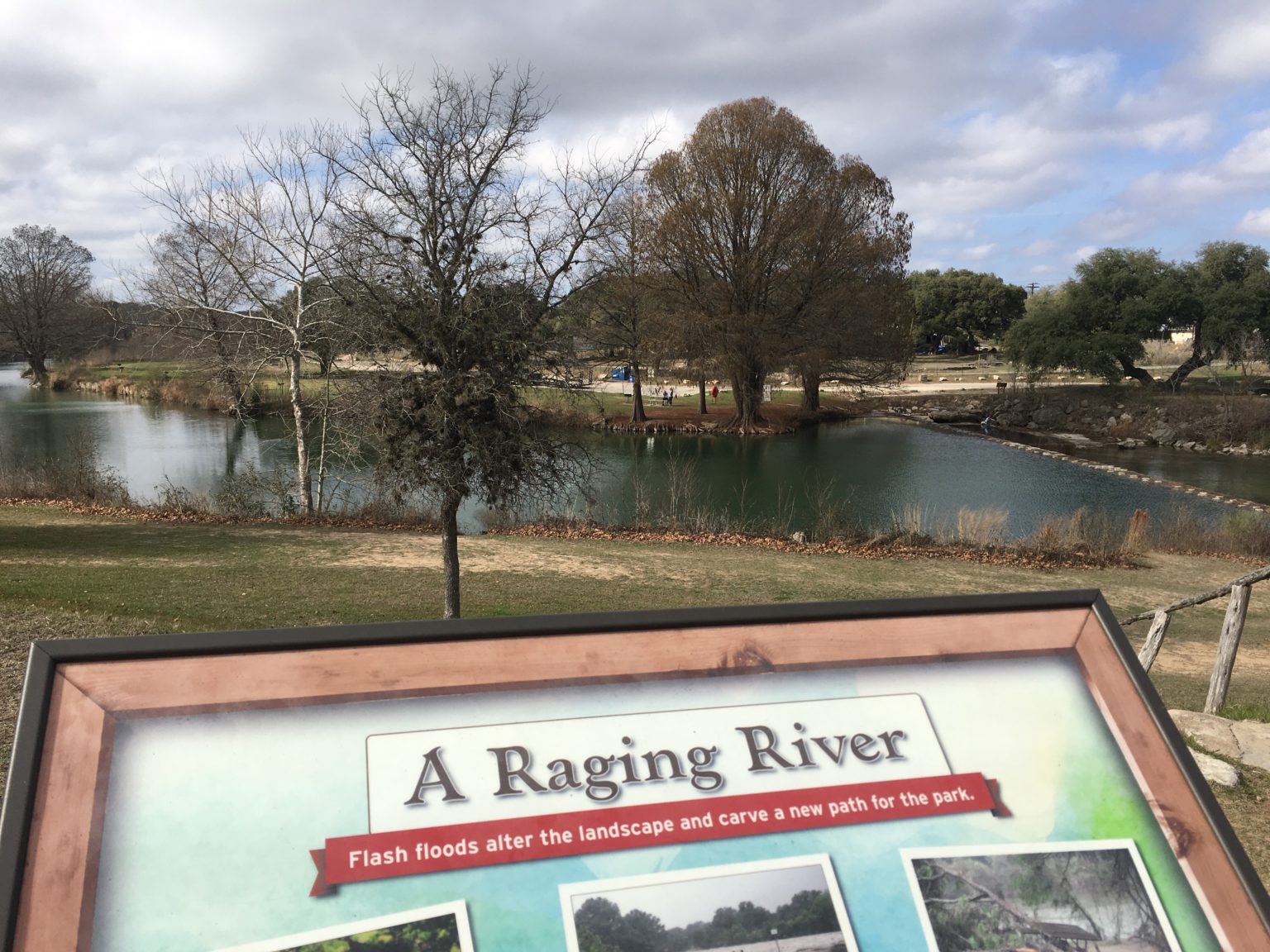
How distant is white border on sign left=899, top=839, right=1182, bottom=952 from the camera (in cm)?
185

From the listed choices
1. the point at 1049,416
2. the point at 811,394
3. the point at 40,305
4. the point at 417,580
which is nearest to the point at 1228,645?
the point at 417,580

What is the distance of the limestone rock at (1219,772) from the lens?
487 cm

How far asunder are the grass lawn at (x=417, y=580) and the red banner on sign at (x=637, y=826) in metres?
5.91

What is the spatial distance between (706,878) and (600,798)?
0.89 feet

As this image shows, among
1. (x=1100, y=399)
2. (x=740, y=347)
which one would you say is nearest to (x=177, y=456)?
(x=740, y=347)

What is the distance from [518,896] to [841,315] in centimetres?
4336

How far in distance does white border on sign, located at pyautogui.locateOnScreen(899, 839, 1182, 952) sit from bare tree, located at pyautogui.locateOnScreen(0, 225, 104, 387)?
222 feet

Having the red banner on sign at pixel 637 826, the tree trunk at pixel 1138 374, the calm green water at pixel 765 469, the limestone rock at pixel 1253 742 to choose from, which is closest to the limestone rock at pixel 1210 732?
the limestone rock at pixel 1253 742

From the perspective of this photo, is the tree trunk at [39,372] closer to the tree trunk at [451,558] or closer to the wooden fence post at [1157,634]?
the tree trunk at [451,558]

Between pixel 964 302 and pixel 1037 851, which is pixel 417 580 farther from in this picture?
pixel 964 302

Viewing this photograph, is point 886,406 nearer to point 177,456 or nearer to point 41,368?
point 177,456

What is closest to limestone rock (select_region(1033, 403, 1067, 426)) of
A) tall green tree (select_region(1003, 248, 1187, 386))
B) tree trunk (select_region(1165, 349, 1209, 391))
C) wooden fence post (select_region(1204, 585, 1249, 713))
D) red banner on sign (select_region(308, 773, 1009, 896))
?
tall green tree (select_region(1003, 248, 1187, 386))

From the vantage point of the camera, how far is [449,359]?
10141 millimetres

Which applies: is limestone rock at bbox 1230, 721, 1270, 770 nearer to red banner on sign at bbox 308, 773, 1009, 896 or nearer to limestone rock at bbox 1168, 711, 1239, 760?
limestone rock at bbox 1168, 711, 1239, 760
